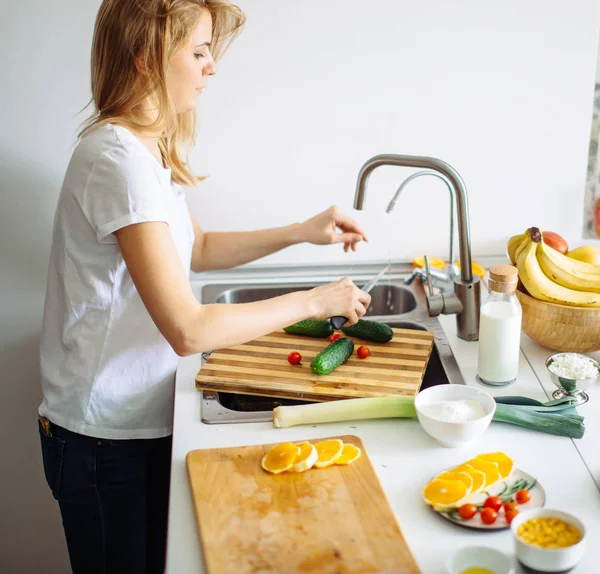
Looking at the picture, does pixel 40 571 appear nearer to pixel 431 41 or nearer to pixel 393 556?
pixel 393 556

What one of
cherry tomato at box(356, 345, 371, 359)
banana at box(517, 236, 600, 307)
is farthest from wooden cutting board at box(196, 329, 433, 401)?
banana at box(517, 236, 600, 307)

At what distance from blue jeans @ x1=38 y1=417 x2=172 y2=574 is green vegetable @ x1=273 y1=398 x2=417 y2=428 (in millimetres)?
364

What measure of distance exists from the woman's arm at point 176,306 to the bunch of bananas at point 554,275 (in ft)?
1.72

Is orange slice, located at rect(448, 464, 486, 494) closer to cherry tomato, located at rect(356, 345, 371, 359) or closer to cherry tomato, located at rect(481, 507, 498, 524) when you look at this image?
cherry tomato, located at rect(481, 507, 498, 524)

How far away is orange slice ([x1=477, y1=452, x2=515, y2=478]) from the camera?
1.10 metres

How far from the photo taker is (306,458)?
113 cm

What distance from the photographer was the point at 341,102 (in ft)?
6.08

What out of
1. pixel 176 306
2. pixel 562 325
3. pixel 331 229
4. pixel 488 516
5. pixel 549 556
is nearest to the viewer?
pixel 549 556

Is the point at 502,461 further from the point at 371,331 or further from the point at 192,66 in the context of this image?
the point at 192,66

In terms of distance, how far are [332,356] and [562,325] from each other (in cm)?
45

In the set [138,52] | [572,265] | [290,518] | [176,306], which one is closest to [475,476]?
[290,518]

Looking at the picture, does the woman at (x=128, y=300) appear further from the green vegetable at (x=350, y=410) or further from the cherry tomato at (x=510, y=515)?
the cherry tomato at (x=510, y=515)

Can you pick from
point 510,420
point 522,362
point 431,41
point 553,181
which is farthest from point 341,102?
point 510,420

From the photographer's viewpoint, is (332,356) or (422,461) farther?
(332,356)
